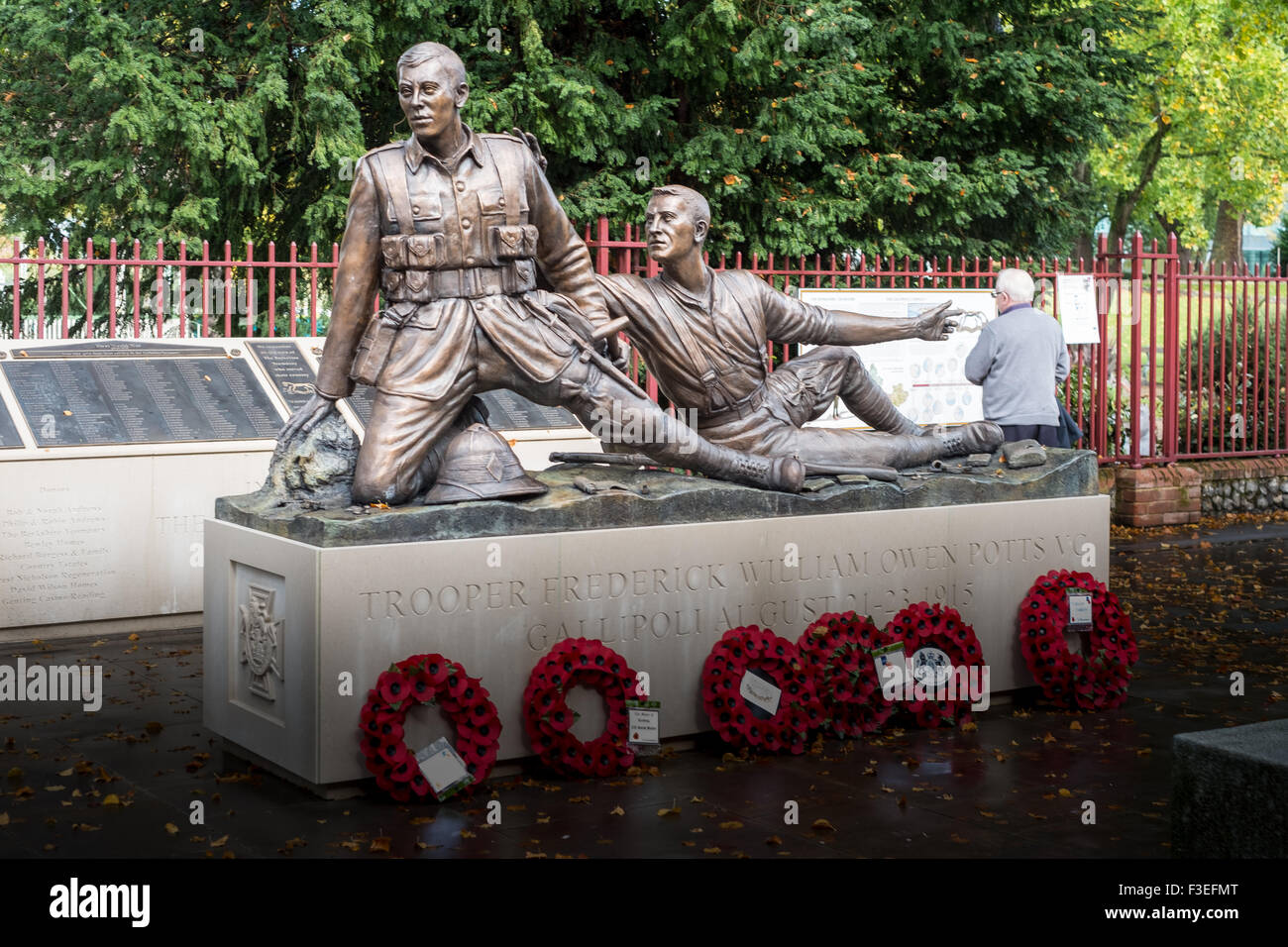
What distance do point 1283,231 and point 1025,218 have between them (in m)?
27.4

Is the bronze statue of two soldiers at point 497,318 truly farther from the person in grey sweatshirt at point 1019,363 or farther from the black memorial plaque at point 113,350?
the black memorial plaque at point 113,350

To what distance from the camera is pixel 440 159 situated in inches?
242

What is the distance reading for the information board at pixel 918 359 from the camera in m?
12.2

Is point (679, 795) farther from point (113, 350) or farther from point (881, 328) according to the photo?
point (113, 350)

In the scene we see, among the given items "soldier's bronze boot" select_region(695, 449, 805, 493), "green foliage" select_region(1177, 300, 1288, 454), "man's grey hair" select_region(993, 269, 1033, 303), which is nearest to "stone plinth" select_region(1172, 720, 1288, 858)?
"soldier's bronze boot" select_region(695, 449, 805, 493)

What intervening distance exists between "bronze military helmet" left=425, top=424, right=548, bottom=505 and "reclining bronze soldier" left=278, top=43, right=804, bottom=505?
0.32 feet

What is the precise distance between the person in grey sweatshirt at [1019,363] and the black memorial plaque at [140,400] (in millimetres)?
4421

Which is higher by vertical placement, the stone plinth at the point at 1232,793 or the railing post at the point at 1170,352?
the railing post at the point at 1170,352

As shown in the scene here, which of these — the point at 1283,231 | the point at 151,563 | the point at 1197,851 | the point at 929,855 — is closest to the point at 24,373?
the point at 151,563

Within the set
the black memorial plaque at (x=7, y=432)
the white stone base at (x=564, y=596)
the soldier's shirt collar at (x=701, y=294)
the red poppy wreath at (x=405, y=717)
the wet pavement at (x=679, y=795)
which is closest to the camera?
the wet pavement at (x=679, y=795)

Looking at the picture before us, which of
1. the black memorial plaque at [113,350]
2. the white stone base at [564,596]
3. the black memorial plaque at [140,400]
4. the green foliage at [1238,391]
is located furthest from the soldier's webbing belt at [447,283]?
the green foliage at [1238,391]

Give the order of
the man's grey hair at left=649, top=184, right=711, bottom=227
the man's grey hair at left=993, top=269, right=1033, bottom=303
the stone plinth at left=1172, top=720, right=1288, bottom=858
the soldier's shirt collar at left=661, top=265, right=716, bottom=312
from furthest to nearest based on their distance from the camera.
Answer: the man's grey hair at left=993, top=269, right=1033, bottom=303 < the soldier's shirt collar at left=661, top=265, right=716, bottom=312 < the man's grey hair at left=649, top=184, right=711, bottom=227 < the stone plinth at left=1172, top=720, right=1288, bottom=858

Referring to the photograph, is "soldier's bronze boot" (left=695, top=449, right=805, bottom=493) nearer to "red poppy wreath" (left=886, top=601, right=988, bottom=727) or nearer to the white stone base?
the white stone base

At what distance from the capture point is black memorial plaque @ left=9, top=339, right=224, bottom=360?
914 centimetres
